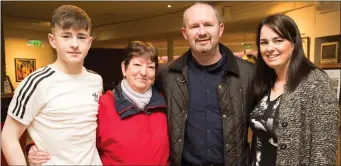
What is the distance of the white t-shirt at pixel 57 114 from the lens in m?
1.43

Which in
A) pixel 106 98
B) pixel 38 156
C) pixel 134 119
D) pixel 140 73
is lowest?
pixel 38 156

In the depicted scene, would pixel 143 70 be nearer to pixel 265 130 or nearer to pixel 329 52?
pixel 265 130

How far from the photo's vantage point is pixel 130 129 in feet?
5.36

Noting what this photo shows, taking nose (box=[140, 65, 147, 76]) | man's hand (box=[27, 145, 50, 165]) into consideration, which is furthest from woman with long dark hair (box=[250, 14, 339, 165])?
man's hand (box=[27, 145, 50, 165])

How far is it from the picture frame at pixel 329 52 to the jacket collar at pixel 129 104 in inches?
181

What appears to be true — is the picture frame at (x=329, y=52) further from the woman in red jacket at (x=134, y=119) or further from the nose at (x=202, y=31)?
the woman in red jacket at (x=134, y=119)

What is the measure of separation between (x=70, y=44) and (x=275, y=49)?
104 cm

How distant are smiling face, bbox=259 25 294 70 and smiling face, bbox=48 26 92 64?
3.08 ft

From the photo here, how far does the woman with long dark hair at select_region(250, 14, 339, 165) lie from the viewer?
1.54 m

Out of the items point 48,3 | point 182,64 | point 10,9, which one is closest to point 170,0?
point 48,3

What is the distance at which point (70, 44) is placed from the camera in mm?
1472

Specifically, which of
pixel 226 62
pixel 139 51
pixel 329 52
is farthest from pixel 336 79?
pixel 139 51

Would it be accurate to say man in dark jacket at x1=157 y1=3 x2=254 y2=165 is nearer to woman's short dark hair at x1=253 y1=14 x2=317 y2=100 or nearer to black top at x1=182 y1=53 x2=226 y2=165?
black top at x1=182 y1=53 x2=226 y2=165

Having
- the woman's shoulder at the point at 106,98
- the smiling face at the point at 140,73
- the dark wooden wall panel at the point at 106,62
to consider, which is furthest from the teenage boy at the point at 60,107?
the dark wooden wall panel at the point at 106,62
